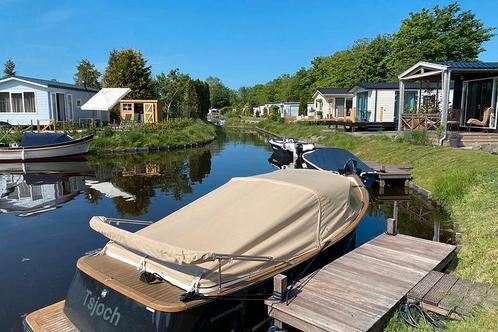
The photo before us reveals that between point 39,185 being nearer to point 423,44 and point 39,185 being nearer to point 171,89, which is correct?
point 171,89

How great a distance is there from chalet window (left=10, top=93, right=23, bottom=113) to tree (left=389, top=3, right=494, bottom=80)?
38807mm

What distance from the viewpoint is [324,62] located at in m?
72.0

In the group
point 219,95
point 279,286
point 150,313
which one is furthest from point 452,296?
point 219,95

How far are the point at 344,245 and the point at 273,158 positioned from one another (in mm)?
18045

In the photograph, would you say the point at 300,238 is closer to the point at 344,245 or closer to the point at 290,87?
the point at 344,245

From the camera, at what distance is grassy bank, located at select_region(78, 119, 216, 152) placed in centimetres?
2730

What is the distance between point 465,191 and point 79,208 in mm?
11594

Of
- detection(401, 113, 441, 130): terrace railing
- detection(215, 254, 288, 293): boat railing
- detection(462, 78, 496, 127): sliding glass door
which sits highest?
detection(462, 78, 496, 127): sliding glass door

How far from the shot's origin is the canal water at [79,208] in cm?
698

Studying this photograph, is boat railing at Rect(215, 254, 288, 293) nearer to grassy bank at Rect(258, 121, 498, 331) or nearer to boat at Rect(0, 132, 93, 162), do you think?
grassy bank at Rect(258, 121, 498, 331)

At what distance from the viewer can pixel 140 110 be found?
3762 centimetres

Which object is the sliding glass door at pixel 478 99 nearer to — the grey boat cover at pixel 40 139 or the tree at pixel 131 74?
the grey boat cover at pixel 40 139

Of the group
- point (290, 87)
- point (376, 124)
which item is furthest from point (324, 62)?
point (376, 124)

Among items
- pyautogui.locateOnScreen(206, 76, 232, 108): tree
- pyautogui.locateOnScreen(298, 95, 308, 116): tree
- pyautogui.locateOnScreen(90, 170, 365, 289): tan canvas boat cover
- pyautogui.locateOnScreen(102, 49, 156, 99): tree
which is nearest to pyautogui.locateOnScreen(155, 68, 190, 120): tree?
pyautogui.locateOnScreen(102, 49, 156, 99): tree
